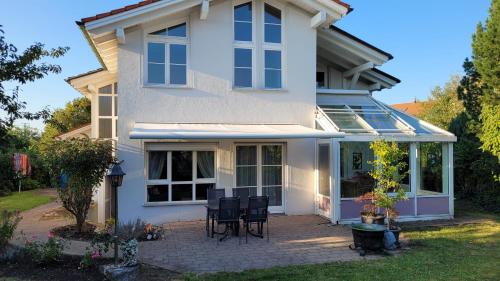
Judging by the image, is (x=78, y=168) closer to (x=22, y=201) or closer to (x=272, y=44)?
(x=272, y=44)

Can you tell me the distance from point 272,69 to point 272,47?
1.01m

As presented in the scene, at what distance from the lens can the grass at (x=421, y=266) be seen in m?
10.0

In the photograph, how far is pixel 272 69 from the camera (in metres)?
18.6

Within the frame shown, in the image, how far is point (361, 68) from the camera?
20.6 metres

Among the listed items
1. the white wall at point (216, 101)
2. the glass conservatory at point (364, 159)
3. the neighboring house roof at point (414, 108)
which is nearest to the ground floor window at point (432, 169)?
the glass conservatory at point (364, 159)

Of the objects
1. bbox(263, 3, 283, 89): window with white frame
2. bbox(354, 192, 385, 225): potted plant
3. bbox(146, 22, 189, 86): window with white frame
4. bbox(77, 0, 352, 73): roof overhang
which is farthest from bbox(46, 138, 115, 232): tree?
bbox(354, 192, 385, 225): potted plant

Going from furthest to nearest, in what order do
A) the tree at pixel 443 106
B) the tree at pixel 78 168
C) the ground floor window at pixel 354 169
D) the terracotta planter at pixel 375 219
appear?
1. the tree at pixel 443 106
2. the ground floor window at pixel 354 169
3. the tree at pixel 78 168
4. the terracotta planter at pixel 375 219

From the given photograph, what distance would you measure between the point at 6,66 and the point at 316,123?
13.3 m

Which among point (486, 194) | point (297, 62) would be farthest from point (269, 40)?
point (486, 194)

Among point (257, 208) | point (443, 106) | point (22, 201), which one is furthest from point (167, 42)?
point (443, 106)

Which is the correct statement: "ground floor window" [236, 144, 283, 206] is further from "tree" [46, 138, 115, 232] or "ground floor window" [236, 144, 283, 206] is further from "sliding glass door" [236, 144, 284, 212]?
"tree" [46, 138, 115, 232]

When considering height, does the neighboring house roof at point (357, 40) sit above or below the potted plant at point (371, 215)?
above

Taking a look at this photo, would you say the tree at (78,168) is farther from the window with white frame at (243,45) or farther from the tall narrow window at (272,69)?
A: the tall narrow window at (272,69)

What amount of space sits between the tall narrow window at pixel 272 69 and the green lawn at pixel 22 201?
611 inches
